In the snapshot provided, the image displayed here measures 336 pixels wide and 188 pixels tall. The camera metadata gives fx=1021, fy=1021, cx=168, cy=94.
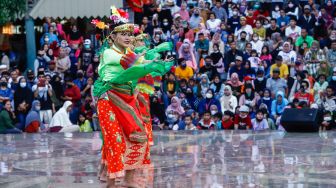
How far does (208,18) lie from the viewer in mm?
26406

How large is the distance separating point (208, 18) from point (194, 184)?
13.5 meters

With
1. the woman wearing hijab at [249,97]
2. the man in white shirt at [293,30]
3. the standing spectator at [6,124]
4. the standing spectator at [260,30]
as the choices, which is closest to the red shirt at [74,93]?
the standing spectator at [6,124]

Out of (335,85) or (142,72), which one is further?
(335,85)

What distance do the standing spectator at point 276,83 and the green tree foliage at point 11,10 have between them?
297 inches

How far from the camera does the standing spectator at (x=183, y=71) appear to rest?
23.8 metres

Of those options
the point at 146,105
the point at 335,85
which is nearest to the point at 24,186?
the point at 146,105

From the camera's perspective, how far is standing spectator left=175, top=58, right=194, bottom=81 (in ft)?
77.9

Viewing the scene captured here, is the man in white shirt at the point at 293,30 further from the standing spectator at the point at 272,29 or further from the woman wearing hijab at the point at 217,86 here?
the woman wearing hijab at the point at 217,86

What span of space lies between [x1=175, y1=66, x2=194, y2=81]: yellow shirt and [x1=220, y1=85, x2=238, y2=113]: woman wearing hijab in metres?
1.40

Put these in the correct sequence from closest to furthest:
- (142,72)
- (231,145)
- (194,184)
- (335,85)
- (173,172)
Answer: (142,72), (194,184), (173,172), (231,145), (335,85)

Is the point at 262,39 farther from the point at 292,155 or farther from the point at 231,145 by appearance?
the point at 292,155

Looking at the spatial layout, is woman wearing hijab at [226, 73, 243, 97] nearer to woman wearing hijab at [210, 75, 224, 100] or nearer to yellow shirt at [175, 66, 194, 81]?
woman wearing hijab at [210, 75, 224, 100]

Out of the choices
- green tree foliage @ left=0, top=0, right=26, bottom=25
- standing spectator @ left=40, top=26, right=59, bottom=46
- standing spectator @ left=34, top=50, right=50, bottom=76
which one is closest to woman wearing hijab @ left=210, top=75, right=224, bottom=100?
standing spectator @ left=34, top=50, right=50, bottom=76

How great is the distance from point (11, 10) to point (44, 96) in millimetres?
4452
